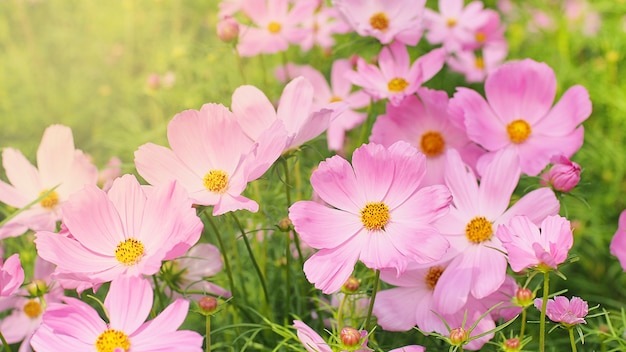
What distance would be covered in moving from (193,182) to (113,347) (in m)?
0.20

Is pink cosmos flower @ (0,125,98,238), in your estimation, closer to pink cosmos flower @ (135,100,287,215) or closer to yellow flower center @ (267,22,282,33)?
pink cosmos flower @ (135,100,287,215)

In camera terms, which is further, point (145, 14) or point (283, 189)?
point (145, 14)

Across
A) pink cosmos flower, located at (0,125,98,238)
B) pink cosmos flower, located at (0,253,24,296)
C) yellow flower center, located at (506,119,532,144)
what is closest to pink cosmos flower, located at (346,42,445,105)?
yellow flower center, located at (506,119,532,144)

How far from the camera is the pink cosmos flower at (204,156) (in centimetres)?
74

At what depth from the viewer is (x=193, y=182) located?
0.79 metres

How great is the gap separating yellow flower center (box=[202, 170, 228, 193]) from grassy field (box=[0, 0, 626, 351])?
0.36 m

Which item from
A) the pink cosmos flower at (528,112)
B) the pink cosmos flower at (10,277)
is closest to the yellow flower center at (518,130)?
the pink cosmos flower at (528,112)

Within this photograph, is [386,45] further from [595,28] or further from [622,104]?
[595,28]

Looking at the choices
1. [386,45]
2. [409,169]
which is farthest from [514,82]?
[409,169]

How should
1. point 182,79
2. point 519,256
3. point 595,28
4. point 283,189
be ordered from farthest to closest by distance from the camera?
point 595,28 → point 182,79 → point 283,189 → point 519,256

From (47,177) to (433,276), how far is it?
18.5 inches

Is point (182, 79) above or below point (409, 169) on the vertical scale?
above

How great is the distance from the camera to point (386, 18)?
104 cm

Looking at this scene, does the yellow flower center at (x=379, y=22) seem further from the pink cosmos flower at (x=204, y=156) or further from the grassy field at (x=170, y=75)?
the pink cosmos flower at (x=204, y=156)
